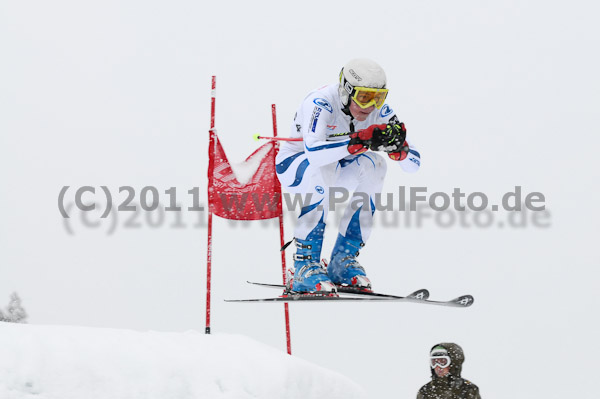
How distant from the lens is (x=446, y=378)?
19.9 feet

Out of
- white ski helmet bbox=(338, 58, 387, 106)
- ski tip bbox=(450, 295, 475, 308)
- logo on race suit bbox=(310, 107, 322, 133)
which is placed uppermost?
white ski helmet bbox=(338, 58, 387, 106)

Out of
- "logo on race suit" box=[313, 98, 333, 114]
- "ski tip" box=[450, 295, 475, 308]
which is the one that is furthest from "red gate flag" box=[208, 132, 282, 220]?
"ski tip" box=[450, 295, 475, 308]

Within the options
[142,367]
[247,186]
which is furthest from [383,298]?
[142,367]

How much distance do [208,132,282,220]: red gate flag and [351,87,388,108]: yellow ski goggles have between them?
6.47 ft

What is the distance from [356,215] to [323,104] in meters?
1.24

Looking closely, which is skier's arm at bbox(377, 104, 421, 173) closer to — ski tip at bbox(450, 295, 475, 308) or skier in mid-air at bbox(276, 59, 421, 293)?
skier in mid-air at bbox(276, 59, 421, 293)

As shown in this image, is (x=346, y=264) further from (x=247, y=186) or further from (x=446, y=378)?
(x=446, y=378)

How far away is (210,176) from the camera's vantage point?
323 inches

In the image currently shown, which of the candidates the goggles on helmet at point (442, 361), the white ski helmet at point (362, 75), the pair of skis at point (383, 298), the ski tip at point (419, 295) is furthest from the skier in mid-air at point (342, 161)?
the goggles on helmet at point (442, 361)

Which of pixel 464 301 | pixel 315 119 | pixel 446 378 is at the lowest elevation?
pixel 446 378

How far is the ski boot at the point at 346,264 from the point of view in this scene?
7.79m

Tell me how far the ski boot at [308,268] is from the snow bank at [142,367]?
994 mm

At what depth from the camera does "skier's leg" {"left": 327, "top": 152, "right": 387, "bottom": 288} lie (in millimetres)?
7579

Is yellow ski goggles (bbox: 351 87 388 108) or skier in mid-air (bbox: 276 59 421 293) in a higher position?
yellow ski goggles (bbox: 351 87 388 108)
